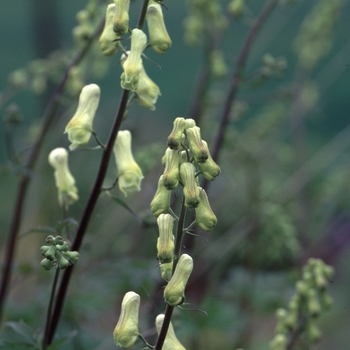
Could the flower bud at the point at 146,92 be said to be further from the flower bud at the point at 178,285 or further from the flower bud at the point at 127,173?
the flower bud at the point at 178,285

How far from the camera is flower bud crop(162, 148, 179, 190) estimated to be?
3.41 ft

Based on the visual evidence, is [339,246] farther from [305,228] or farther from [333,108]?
[333,108]

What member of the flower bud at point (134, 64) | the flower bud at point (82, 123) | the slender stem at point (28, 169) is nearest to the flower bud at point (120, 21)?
the flower bud at point (134, 64)

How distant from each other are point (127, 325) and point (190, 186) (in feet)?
1.02

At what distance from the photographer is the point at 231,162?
13.1ft

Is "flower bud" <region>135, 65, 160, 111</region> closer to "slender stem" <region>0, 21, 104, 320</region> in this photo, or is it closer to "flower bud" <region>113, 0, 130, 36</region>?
"flower bud" <region>113, 0, 130, 36</region>

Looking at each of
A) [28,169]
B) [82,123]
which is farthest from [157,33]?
[28,169]

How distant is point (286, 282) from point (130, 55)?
5.11 ft

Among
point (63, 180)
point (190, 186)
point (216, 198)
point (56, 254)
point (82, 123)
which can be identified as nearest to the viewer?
point (190, 186)

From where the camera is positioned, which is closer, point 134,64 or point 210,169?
point 210,169

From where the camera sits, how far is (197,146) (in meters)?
1.03

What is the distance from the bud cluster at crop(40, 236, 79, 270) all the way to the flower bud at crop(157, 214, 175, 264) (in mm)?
187

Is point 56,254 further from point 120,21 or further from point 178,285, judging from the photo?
point 120,21

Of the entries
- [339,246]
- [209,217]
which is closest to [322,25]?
[339,246]
